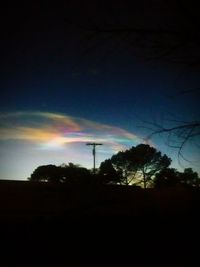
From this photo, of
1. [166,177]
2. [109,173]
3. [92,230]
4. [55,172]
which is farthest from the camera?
[109,173]

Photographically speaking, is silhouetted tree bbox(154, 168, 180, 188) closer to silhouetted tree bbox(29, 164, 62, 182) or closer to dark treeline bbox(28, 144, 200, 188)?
dark treeline bbox(28, 144, 200, 188)

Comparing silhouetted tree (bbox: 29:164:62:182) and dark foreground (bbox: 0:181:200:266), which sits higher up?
silhouetted tree (bbox: 29:164:62:182)

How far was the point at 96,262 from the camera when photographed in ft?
24.2

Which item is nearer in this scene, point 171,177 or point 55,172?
point 55,172

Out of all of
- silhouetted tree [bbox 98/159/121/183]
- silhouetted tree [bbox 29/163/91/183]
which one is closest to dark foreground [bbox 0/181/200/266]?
silhouetted tree [bbox 29/163/91/183]

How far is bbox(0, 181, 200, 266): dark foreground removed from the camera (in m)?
7.89

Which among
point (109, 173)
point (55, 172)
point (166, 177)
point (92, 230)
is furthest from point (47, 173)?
point (92, 230)

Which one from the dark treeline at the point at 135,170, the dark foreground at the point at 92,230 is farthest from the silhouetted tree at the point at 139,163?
the dark foreground at the point at 92,230

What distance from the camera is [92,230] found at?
10.3 meters

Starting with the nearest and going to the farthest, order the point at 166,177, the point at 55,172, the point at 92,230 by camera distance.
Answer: the point at 92,230, the point at 55,172, the point at 166,177

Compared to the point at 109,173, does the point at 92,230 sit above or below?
below

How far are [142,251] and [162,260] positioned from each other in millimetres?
882

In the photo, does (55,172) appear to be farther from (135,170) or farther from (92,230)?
(92,230)

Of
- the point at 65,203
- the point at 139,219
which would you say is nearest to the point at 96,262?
the point at 139,219
